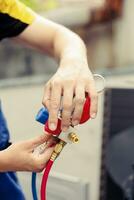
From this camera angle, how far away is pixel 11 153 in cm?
65

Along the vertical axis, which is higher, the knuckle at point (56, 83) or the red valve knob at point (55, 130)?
the knuckle at point (56, 83)

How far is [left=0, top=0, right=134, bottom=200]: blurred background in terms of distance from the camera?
150 centimetres

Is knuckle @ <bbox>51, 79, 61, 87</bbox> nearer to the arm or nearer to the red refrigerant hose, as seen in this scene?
the arm

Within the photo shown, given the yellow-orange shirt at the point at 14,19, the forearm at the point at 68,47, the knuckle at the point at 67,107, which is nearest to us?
the knuckle at the point at 67,107

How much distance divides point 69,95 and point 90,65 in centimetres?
88

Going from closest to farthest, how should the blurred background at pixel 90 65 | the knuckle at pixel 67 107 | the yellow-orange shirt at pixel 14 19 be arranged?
the knuckle at pixel 67 107 < the yellow-orange shirt at pixel 14 19 < the blurred background at pixel 90 65

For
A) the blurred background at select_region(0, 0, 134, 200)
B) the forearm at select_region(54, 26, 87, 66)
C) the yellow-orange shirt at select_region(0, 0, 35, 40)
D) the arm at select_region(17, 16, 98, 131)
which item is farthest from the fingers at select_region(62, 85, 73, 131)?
the blurred background at select_region(0, 0, 134, 200)

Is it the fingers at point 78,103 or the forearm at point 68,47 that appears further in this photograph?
the forearm at point 68,47

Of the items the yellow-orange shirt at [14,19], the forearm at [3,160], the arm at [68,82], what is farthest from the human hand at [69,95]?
the yellow-orange shirt at [14,19]

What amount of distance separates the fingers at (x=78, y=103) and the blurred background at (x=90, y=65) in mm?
832

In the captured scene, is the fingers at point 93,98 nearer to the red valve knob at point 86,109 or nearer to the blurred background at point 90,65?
the red valve knob at point 86,109

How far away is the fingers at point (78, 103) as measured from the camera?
587 mm

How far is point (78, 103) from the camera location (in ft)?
1.93

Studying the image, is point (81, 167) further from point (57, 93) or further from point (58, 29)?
point (57, 93)
